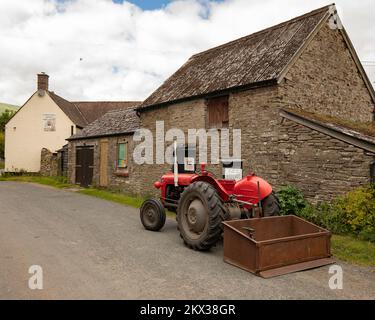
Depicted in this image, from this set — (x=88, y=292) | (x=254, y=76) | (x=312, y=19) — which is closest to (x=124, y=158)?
(x=254, y=76)

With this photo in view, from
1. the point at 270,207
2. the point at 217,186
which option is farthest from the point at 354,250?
the point at 217,186

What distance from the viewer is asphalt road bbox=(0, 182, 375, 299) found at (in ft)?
12.7

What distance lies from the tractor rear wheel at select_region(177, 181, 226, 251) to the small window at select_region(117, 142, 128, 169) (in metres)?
10.4

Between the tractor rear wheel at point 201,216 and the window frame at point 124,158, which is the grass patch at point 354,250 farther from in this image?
the window frame at point 124,158

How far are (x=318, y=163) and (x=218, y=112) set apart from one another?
14.1 feet

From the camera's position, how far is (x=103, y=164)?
17.4 meters

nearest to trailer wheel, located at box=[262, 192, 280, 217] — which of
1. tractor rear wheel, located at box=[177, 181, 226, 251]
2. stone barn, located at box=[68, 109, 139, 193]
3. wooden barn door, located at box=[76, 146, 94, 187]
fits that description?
tractor rear wheel, located at box=[177, 181, 226, 251]

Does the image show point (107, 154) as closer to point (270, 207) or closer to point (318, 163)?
point (318, 163)

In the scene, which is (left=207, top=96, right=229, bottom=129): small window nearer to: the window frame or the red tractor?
the red tractor

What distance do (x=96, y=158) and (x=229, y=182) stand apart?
42.3 feet

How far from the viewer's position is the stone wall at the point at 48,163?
1005 inches

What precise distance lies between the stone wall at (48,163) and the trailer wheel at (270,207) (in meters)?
22.5

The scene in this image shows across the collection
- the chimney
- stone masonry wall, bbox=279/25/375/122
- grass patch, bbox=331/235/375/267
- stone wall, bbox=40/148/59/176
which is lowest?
grass patch, bbox=331/235/375/267

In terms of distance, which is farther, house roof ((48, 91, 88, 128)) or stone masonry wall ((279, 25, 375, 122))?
house roof ((48, 91, 88, 128))
